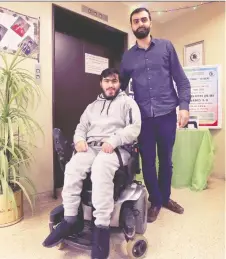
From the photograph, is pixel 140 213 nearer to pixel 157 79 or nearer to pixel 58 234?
pixel 58 234

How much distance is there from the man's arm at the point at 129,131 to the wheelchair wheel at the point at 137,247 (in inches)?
18.3

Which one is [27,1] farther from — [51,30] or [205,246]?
[205,246]

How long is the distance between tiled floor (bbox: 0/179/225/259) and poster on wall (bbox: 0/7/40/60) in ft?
4.30

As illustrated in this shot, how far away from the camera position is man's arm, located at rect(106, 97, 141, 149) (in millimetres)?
1175

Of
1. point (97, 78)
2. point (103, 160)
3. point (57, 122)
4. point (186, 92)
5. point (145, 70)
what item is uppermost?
point (97, 78)

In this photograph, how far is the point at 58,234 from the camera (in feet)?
3.35

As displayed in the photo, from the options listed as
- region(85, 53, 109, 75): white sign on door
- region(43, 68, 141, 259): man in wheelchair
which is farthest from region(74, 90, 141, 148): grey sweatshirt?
region(85, 53, 109, 75): white sign on door

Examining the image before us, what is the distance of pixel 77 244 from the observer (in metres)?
1.07

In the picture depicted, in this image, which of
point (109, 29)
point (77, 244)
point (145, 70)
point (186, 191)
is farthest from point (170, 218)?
point (109, 29)

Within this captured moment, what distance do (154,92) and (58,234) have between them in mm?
1037

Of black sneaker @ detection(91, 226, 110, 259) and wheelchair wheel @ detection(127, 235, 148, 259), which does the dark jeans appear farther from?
black sneaker @ detection(91, 226, 110, 259)

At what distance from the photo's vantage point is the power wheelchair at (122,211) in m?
1.07

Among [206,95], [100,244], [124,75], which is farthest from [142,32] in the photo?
[206,95]

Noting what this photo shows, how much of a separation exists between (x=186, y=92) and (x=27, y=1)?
1.52 metres
